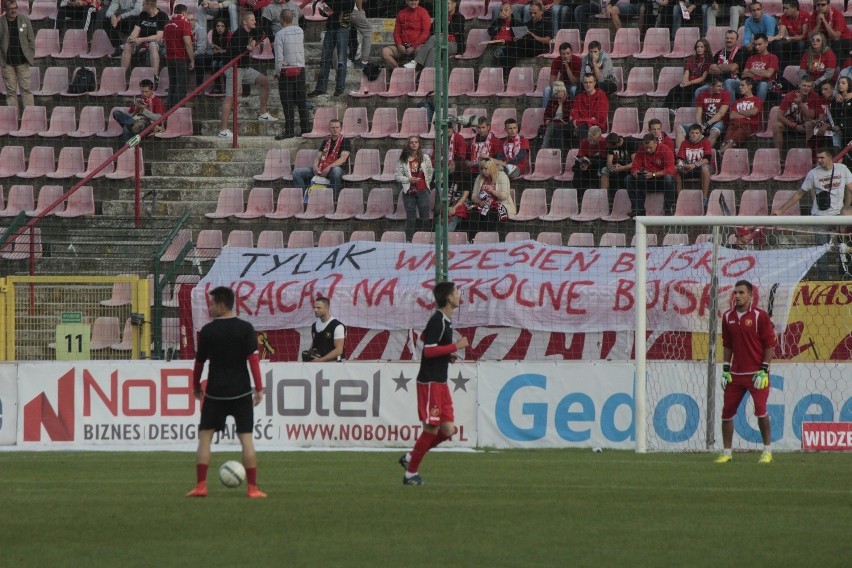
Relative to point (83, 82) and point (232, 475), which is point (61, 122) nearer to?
point (83, 82)

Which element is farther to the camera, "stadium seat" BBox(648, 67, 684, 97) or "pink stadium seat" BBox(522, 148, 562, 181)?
"stadium seat" BBox(648, 67, 684, 97)

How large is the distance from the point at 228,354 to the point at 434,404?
216cm

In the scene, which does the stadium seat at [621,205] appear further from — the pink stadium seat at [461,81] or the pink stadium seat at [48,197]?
the pink stadium seat at [48,197]

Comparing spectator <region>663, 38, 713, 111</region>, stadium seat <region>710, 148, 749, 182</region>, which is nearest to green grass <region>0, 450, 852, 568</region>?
stadium seat <region>710, 148, 749, 182</region>

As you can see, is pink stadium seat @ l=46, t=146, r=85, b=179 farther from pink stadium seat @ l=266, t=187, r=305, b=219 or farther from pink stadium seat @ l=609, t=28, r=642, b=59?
pink stadium seat @ l=609, t=28, r=642, b=59

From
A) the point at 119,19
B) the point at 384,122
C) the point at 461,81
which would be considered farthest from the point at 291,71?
the point at 119,19

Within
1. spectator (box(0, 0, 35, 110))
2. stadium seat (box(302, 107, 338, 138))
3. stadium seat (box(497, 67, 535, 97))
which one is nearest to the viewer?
stadium seat (box(497, 67, 535, 97))

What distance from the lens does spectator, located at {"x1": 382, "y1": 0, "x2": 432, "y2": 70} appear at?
992 inches

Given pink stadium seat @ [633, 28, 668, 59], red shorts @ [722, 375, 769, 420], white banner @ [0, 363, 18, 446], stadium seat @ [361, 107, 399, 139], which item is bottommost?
white banner @ [0, 363, 18, 446]

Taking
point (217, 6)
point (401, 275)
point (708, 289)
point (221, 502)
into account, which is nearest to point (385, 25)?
point (217, 6)

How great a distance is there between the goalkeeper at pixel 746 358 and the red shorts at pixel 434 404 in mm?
3687

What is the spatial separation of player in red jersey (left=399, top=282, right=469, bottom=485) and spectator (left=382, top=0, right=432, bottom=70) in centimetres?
1264

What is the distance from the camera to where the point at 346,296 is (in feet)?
65.6

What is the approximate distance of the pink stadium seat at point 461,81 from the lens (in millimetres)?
24903
